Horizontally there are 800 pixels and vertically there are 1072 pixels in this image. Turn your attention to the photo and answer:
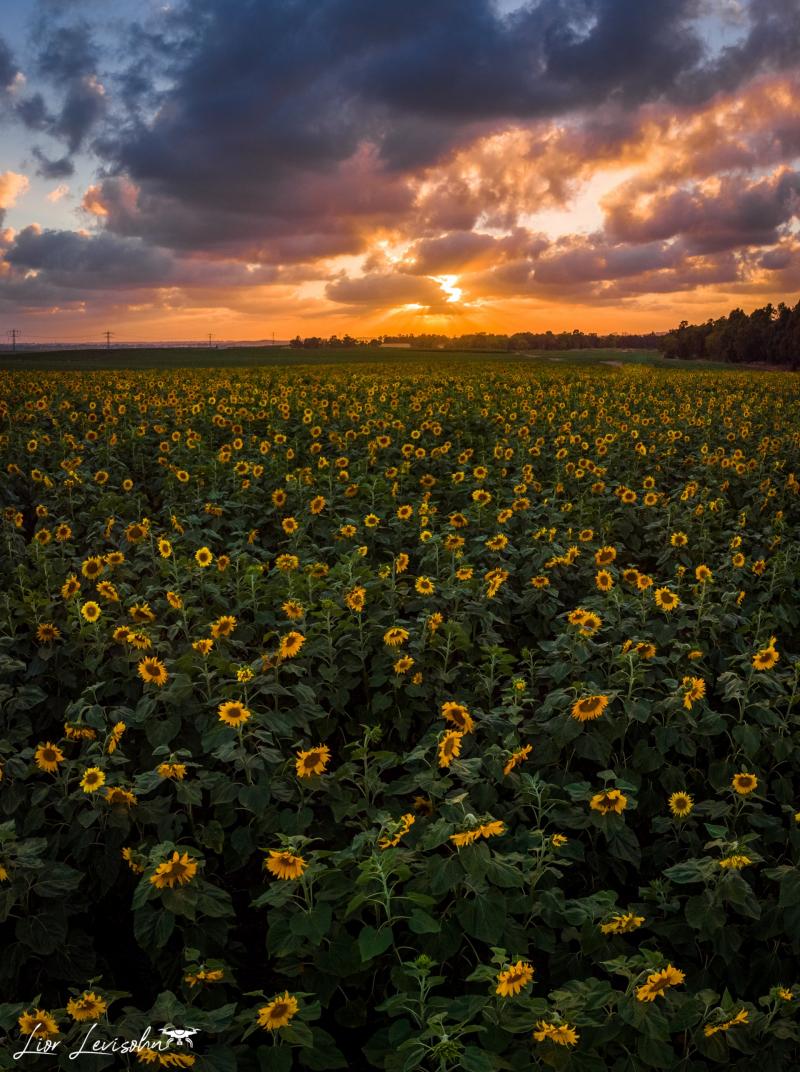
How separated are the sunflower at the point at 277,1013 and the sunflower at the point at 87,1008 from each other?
529mm

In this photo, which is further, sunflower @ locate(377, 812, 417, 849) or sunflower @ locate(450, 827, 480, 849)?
sunflower @ locate(377, 812, 417, 849)

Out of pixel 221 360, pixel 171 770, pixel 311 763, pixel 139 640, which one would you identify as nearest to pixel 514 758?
pixel 311 763

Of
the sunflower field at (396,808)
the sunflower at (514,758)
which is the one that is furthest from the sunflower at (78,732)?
the sunflower at (514,758)

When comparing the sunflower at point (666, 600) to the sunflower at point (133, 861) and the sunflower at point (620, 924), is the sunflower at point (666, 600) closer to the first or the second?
the sunflower at point (620, 924)

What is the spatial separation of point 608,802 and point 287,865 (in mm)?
1604

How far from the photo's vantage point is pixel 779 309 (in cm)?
9150

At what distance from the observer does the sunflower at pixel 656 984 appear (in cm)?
262

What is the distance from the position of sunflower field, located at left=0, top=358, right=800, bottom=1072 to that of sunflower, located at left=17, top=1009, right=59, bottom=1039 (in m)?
0.01

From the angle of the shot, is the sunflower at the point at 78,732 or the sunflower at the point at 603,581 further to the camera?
the sunflower at the point at 603,581

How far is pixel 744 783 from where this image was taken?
3.96 metres

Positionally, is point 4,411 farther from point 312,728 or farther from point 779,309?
point 779,309

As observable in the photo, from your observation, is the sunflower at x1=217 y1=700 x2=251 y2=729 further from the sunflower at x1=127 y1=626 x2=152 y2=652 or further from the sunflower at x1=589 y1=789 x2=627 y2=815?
the sunflower at x1=589 y1=789 x2=627 y2=815

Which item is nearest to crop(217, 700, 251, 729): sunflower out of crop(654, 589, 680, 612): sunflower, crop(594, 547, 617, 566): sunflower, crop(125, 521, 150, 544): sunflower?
crop(654, 589, 680, 612): sunflower

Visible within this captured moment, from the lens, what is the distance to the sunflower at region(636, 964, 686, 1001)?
8.59 feet
